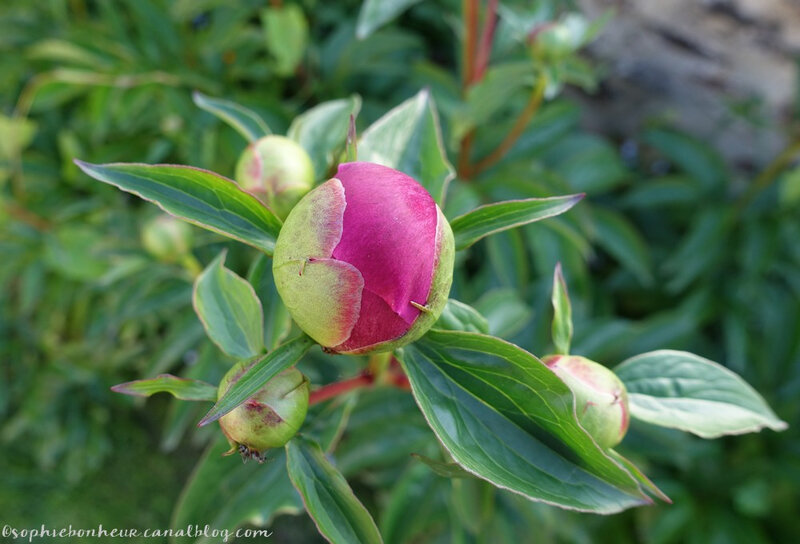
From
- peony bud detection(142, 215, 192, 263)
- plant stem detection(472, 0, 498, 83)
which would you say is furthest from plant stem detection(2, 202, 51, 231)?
→ plant stem detection(472, 0, 498, 83)

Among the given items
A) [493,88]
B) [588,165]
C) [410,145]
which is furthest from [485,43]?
[410,145]

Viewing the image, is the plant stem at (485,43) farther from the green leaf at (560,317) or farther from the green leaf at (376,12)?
the green leaf at (560,317)

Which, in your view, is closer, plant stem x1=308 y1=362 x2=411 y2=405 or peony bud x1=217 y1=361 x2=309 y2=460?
peony bud x1=217 y1=361 x2=309 y2=460

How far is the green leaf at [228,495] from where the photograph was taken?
483 millimetres

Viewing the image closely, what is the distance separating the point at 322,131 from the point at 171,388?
0.27 meters

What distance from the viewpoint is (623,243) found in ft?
3.96

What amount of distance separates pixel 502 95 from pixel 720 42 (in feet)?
2.33

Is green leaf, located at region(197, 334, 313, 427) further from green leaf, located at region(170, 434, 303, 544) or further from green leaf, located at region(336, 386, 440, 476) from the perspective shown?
green leaf, located at region(336, 386, 440, 476)

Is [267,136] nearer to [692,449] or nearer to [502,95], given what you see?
[502,95]

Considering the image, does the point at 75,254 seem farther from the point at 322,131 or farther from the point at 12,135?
the point at 322,131

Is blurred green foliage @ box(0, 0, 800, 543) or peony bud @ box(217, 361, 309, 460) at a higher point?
peony bud @ box(217, 361, 309, 460)

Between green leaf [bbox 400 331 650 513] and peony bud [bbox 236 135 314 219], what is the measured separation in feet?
0.51

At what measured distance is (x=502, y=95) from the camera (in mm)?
852

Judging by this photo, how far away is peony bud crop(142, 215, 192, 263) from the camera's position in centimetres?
74
